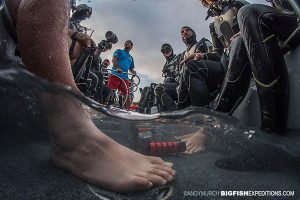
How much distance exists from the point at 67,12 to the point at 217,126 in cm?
41

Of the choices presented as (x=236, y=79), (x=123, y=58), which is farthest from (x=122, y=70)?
(x=236, y=79)

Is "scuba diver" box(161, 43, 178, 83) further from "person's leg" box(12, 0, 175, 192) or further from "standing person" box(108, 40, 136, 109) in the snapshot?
"person's leg" box(12, 0, 175, 192)

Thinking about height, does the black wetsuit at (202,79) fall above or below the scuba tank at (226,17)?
below

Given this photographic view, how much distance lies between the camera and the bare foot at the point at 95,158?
0.46 meters

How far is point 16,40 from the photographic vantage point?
56 cm

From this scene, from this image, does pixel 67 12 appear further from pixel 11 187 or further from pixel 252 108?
pixel 252 108

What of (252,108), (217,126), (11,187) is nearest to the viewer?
(11,187)

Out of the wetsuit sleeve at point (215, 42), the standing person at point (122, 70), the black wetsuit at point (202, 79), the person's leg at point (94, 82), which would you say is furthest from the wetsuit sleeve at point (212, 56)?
the standing person at point (122, 70)

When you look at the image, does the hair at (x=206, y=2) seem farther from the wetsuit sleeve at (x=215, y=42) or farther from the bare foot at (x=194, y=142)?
the bare foot at (x=194, y=142)

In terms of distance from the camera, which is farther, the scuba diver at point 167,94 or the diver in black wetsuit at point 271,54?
the scuba diver at point 167,94

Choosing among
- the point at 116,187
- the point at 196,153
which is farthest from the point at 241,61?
the point at 116,187

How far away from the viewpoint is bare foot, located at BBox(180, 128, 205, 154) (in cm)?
51

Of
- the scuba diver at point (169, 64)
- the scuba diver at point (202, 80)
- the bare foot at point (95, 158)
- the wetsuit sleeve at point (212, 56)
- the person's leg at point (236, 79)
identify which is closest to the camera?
the bare foot at point (95, 158)

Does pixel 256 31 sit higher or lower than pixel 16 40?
higher
